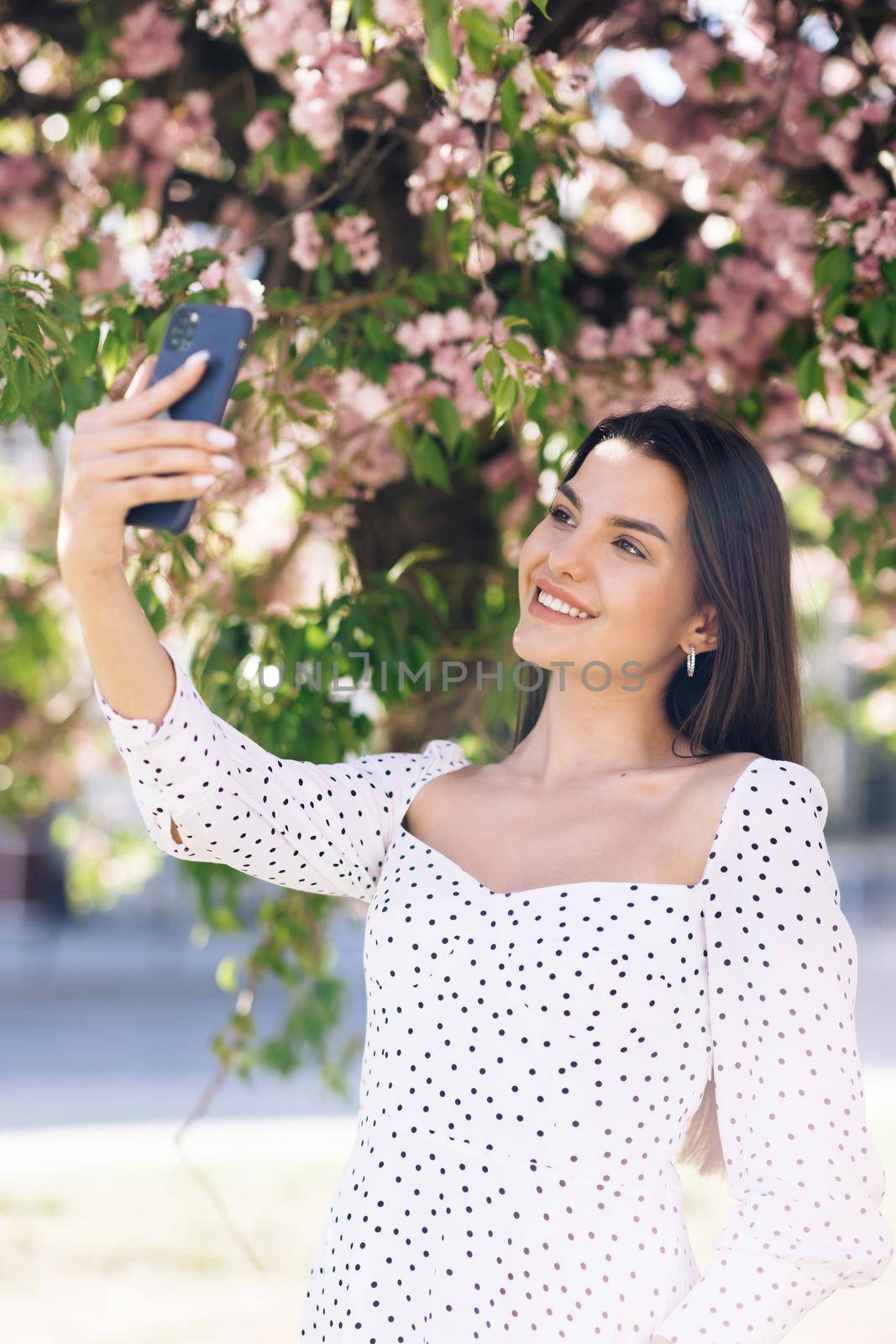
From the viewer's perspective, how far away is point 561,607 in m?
1.93

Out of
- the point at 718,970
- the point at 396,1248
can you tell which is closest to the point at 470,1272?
the point at 396,1248

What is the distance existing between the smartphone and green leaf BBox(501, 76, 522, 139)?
97cm

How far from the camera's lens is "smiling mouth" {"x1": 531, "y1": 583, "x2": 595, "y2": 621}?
192 cm

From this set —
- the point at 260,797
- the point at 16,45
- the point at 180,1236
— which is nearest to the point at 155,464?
the point at 260,797

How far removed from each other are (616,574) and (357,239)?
1112 millimetres

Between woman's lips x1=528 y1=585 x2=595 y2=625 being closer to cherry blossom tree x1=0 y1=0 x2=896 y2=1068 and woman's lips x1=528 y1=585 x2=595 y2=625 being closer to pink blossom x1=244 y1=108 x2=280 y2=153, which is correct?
cherry blossom tree x1=0 y1=0 x2=896 y2=1068

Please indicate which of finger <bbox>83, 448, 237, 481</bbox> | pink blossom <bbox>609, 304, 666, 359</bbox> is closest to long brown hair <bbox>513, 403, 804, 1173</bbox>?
finger <bbox>83, 448, 237, 481</bbox>

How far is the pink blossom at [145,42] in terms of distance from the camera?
3.17 metres

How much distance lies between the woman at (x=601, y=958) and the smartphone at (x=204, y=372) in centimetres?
12

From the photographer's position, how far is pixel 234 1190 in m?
5.65

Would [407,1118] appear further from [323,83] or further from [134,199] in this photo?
[134,199]

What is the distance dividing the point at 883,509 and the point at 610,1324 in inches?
73.9

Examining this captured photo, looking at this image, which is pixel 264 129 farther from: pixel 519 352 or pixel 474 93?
pixel 519 352

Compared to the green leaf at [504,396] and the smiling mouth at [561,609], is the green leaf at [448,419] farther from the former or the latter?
the smiling mouth at [561,609]
